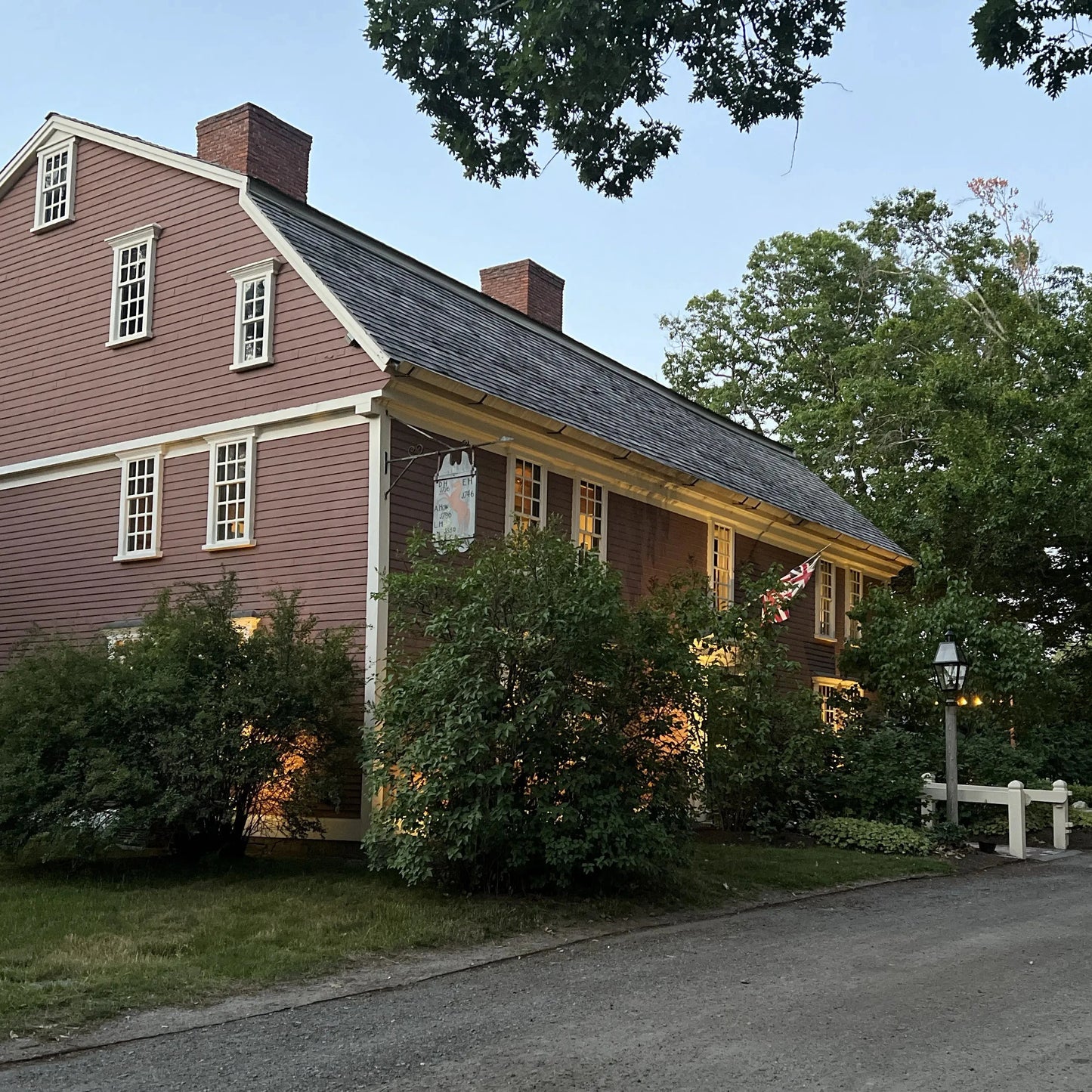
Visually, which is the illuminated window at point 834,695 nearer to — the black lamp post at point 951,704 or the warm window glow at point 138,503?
the black lamp post at point 951,704

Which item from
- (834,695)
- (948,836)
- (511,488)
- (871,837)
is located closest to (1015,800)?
(948,836)

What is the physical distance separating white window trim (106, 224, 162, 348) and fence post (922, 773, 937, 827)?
475 inches

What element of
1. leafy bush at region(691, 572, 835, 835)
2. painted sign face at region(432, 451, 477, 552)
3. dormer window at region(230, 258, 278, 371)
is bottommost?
leafy bush at region(691, 572, 835, 835)

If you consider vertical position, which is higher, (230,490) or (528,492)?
(528,492)

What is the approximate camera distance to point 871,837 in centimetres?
1549

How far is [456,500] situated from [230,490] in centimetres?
388

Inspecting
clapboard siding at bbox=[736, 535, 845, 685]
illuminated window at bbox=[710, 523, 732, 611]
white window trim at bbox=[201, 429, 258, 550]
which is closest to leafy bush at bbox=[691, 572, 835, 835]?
illuminated window at bbox=[710, 523, 732, 611]

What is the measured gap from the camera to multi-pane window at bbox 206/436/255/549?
15477mm

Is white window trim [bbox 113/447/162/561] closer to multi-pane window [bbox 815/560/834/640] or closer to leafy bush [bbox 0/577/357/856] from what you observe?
leafy bush [bbox 0/577/357/856]

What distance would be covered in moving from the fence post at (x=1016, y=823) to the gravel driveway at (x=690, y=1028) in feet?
19.8

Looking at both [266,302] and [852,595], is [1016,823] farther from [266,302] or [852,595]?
[266,302]

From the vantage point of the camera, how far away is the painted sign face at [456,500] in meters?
13.4

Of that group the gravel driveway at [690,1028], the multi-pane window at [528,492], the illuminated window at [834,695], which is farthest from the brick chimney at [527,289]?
the gravel driveway at [690,1028]

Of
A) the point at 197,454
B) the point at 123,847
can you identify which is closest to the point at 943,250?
the point at 197,454
